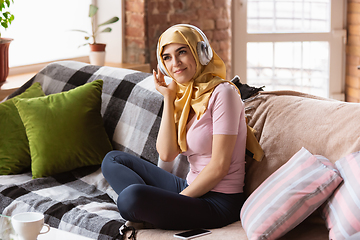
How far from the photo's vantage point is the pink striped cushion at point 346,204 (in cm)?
131

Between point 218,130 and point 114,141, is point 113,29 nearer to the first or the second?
point 114,141

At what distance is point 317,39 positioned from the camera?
366cm

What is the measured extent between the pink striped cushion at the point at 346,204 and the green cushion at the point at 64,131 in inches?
51.5

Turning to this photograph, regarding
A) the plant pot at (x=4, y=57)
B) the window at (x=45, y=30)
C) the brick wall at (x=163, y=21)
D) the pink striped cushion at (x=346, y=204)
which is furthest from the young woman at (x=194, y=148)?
the window at (x=45, y=30)

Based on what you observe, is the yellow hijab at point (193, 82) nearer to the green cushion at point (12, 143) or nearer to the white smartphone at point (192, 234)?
the white smartphone at point (192, 234)

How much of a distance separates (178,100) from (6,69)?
4.60ft

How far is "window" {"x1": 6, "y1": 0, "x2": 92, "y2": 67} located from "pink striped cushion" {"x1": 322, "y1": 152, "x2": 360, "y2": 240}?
2.41 meters

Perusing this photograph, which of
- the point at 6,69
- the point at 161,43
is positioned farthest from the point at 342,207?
the point at 6,69

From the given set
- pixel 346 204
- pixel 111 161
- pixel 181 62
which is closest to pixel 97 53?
pixel 111 161

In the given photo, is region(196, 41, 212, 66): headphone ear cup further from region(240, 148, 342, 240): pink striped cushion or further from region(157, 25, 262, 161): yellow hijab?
region(240, 148, 342, 240): pink striped cushion

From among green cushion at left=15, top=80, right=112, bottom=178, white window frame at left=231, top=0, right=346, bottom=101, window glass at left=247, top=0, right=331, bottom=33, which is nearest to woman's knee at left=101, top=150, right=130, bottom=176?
green cushion at left=15, top=80, right=112, bottom=178

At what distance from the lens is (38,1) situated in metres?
3.25

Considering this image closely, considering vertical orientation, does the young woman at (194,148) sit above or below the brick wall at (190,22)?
below

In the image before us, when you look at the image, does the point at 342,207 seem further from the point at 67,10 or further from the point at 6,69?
the point at 67,10
